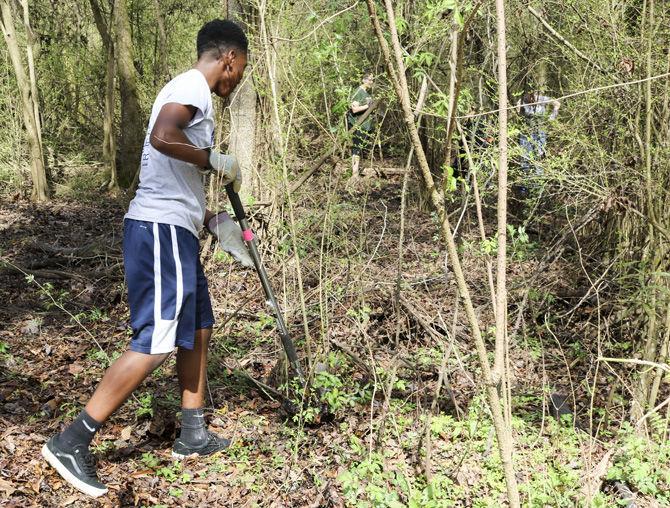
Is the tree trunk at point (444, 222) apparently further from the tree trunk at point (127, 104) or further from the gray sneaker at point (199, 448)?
the tree trunk at point (127, 104)

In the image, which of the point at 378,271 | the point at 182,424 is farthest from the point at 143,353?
the point at 378,271

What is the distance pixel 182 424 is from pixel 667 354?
9.61ft

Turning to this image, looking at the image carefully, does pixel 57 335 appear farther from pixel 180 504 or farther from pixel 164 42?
pixel 164 42

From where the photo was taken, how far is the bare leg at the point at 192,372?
312 centimetres

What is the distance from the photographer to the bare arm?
2.69m

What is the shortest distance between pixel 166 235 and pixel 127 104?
911 centimetres

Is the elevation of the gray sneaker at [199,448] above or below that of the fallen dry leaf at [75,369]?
below

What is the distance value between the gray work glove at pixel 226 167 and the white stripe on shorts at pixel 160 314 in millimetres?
351

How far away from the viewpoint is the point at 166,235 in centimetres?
279

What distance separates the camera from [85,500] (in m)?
2.69

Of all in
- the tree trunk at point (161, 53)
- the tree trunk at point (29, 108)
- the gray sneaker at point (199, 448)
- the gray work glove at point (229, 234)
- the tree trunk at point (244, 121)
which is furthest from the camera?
the tree trunk at point (161, 53)

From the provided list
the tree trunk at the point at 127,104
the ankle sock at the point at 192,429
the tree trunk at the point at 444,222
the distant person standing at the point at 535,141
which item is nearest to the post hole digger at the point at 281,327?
the ankle sock at the point at 192,429

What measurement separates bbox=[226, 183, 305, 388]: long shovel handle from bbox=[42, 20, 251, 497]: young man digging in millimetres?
260

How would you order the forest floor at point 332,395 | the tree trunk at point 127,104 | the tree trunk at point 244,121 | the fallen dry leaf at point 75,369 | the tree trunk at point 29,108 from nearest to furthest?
the forest floor at point 332,395
the fallen dry leaf at point 75,369
the tree trunk at point 244,121
the tree trunk at point 29,108
the tree trunk at point 127,104
